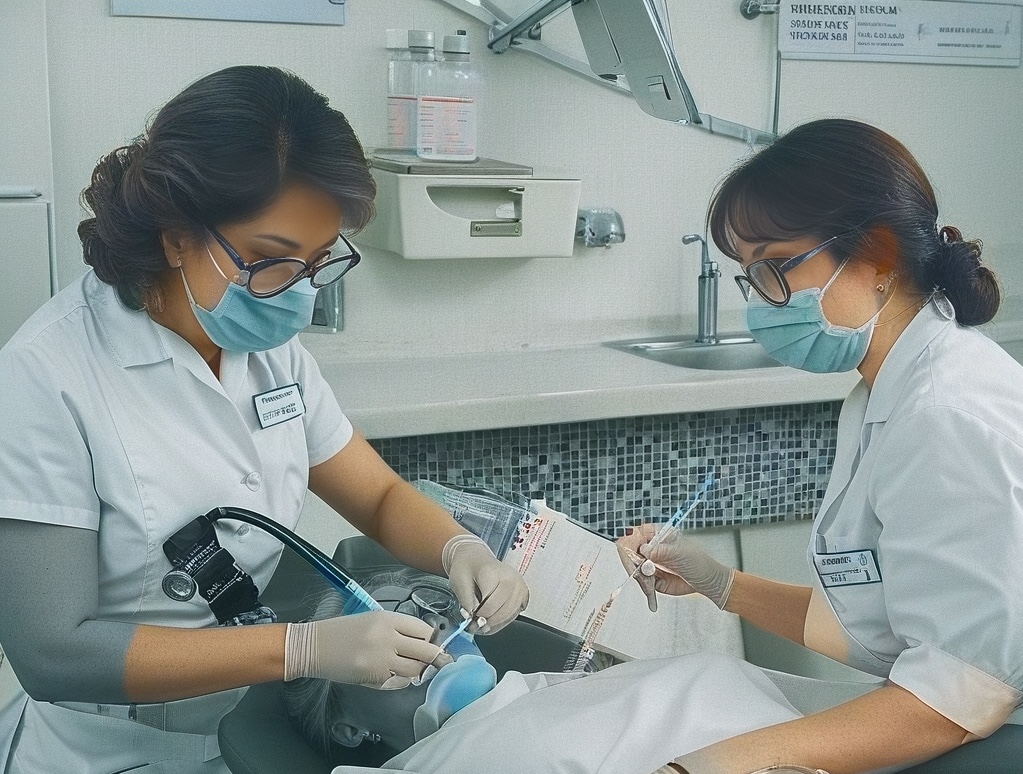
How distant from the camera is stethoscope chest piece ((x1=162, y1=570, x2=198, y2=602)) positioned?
123 cm

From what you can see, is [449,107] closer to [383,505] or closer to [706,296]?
[706,296]

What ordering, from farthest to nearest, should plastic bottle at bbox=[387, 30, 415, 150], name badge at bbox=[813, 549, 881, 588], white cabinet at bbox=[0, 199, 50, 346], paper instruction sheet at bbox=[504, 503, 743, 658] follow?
plastic bottle at bbox=[387, 30, 415, 150]
white cabinet at bbox=[0, 199, 50, 346]
paper instruction sheet at bbox=[504, 503, 743, 658]
name badge at bbox=[813, 549, 881, 588]

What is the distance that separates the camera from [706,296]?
264 centimetres

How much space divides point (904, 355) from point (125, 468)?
95cm

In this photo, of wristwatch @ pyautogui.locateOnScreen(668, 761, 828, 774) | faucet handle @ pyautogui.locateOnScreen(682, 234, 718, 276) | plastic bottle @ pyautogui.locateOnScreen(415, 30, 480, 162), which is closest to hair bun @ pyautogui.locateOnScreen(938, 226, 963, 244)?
wristwatch @ pyautogui.locateOnScreen(668, 761, 828, 774)

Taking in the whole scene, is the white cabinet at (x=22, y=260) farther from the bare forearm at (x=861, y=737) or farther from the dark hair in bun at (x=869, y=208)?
the bare forearm at (x=861, y=737)

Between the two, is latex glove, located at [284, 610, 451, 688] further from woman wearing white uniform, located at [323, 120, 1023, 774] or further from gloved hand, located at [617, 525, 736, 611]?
gloved hand, located at [617, 525, 736, 611]

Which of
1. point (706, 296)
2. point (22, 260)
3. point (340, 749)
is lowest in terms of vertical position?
point (340, 749)

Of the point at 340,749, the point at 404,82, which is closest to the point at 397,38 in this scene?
the point at 404,82

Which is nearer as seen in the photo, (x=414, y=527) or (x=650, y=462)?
(x=414, y=527)

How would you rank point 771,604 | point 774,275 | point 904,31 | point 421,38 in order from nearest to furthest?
point 774,275
point 771,604
point 421,38
point 904,31

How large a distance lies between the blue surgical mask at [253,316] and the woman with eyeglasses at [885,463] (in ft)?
1.92

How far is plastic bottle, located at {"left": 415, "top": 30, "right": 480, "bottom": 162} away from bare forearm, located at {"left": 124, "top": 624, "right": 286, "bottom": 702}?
4.18 feet

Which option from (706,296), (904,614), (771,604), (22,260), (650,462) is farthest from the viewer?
(706,296)
